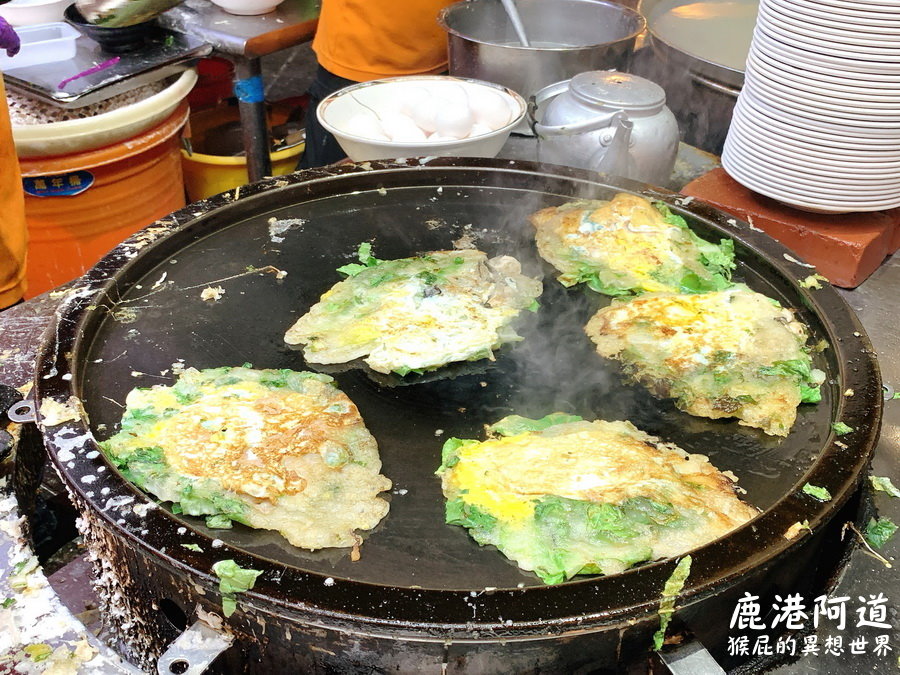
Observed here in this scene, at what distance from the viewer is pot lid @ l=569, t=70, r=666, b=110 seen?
3135 millimetres

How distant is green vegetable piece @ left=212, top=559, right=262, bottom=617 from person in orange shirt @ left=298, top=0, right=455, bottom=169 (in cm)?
346

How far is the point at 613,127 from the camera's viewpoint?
10.3 feet

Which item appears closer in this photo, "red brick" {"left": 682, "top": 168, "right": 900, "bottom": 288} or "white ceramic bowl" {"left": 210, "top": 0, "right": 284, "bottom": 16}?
"red brick" {"left": 682, "top": 168, "right": 900, "bottom": 288}

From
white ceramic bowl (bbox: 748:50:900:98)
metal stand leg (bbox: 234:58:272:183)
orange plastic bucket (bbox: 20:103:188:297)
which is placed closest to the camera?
white ceramic bowl (bbox: 748:50:900:98)

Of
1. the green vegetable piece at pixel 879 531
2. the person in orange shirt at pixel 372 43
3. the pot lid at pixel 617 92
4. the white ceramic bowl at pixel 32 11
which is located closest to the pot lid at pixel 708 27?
the pot lid at pixel 617 92

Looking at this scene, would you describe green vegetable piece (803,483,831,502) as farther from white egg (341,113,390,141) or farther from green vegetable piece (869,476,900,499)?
white egg (341,113,390,141)

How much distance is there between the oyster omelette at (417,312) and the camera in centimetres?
242

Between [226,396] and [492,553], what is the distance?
2.92ft

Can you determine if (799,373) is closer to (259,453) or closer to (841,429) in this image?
(841,429)

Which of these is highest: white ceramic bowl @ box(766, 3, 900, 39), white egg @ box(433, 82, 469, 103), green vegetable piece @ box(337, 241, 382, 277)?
white ceramic bowl @ box(766, 3, 900, 39)

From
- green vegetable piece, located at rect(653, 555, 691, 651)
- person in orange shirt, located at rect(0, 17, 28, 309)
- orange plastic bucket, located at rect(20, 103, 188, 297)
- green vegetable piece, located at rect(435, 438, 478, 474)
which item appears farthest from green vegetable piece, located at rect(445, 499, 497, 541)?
orange plastic bucket, located at rect(20, 103, 188, 297)

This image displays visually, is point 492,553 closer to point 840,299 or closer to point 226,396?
point 226,396

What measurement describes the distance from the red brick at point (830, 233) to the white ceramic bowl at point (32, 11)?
4347 mm

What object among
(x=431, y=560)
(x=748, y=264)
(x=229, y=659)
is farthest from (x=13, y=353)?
(x=748, y=264)
